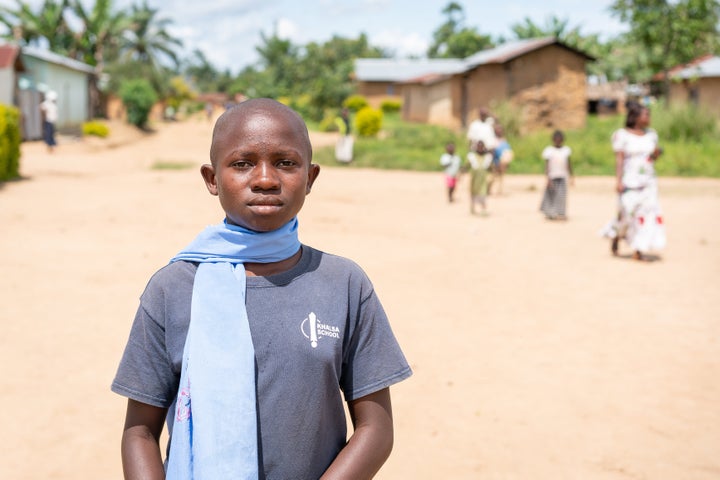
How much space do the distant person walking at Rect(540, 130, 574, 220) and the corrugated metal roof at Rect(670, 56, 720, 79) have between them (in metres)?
21.4

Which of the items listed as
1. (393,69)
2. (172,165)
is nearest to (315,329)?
(172,165)

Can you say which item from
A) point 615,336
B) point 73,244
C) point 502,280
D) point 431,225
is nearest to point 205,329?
point 615,336

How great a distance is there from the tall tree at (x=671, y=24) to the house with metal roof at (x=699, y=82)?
2.37 feet

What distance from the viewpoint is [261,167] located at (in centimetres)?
170

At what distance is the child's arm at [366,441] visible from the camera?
1.70 m

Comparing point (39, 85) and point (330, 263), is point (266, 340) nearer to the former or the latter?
point (330, 263)

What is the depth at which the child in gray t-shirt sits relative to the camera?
5.25 ft

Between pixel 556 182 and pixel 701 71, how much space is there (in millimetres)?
23045

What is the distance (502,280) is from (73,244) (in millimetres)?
4943

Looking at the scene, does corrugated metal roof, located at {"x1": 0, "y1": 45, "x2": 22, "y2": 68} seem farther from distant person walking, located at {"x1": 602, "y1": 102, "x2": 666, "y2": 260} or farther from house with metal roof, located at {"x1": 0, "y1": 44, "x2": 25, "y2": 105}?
distant person walking, located at {"x1": 602, "y1": 102, "x2": 666, "y2": 260}

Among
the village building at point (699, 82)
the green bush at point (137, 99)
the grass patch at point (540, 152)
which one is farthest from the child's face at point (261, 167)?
the green bush at point (137, 99)

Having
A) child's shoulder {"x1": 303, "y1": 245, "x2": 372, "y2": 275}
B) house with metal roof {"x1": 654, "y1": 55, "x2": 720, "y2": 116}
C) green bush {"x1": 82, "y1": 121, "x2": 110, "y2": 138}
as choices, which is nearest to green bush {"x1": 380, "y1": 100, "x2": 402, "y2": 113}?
house with metal roof {"x1": 654, "y1": 55, "x2": 720, "y2": 116}

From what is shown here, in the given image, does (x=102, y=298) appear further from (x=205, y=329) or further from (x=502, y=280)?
(x=205, y=329)

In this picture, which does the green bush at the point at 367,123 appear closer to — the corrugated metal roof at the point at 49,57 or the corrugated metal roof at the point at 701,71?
the corrugated metal roof at the point at 49,57
